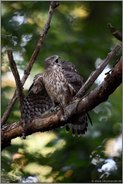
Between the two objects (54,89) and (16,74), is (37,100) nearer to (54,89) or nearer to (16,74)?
(54,89)

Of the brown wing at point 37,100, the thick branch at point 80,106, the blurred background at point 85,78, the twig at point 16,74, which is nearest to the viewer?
the thick branch at point 80,106

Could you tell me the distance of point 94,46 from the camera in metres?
6.65

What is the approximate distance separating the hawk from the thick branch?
21cm

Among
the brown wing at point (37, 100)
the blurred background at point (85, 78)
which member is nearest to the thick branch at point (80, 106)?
the brown wing at point (37, 100)

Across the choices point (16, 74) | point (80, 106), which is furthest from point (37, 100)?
point (80, 106)

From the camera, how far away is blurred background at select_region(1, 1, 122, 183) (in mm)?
5441

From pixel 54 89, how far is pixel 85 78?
170 centimetres

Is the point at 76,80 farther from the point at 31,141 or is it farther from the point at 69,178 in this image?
the point at 31,141

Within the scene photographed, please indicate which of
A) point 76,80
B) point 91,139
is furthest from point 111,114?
point 76,80

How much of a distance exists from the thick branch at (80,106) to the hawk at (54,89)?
0.21 metres

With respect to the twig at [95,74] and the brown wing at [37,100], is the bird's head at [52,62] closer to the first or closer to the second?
the brown wing at [37,100]

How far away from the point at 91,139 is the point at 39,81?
1394 mm

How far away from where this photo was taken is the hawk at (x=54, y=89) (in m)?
4.55

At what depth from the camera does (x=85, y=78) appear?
6.38 meters
